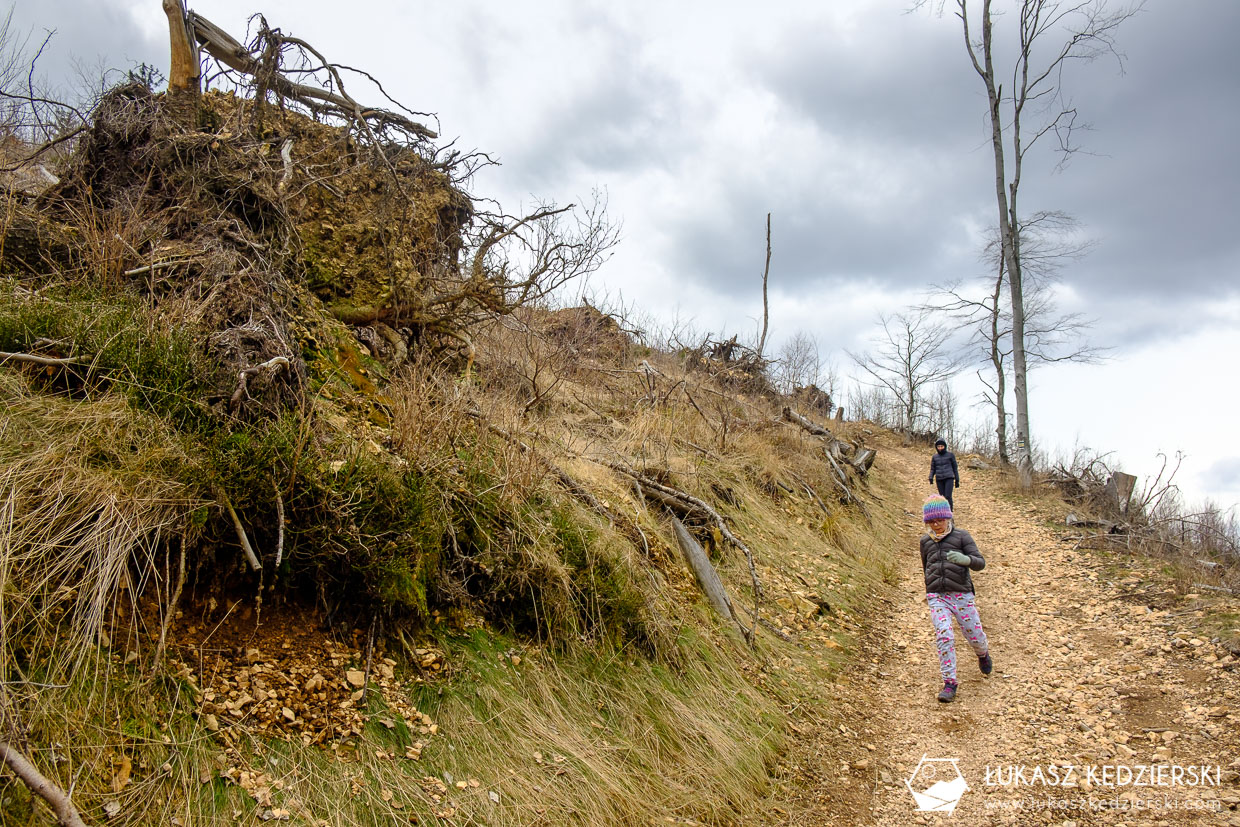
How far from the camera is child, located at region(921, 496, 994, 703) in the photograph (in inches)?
208

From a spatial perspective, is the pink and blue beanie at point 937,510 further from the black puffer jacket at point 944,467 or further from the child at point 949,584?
the black puffer jacket at point 944,467

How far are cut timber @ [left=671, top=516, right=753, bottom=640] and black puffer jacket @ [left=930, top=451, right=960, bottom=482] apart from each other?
8.53 m

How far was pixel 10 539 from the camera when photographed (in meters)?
2.16

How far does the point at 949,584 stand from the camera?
5520 millimetres

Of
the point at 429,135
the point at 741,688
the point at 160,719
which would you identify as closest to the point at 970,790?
the point at 741,688

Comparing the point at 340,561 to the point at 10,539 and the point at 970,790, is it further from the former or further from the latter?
the point at 970,790

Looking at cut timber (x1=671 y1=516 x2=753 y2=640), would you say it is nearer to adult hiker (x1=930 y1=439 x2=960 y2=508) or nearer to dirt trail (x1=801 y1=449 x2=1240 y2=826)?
dirt trail (x1=801 y1=449 x2=1240 y2=826)

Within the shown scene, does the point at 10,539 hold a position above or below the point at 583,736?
above

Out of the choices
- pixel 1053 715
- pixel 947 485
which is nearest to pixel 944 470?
pixel 947 485

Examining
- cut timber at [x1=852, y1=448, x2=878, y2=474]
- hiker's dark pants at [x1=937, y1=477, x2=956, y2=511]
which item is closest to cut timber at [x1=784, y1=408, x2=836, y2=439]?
cut timber at [x1=852, y1=448, x2=878, y2=474]

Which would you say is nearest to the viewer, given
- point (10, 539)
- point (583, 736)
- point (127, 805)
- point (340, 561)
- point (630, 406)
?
point (127, 805)

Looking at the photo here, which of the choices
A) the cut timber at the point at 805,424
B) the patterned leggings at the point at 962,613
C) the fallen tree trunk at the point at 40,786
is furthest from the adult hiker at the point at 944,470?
the fallen tree trunk at the point at 40,786

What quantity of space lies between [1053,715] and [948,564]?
127 centimetres

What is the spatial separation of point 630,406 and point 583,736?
19.5 feet
